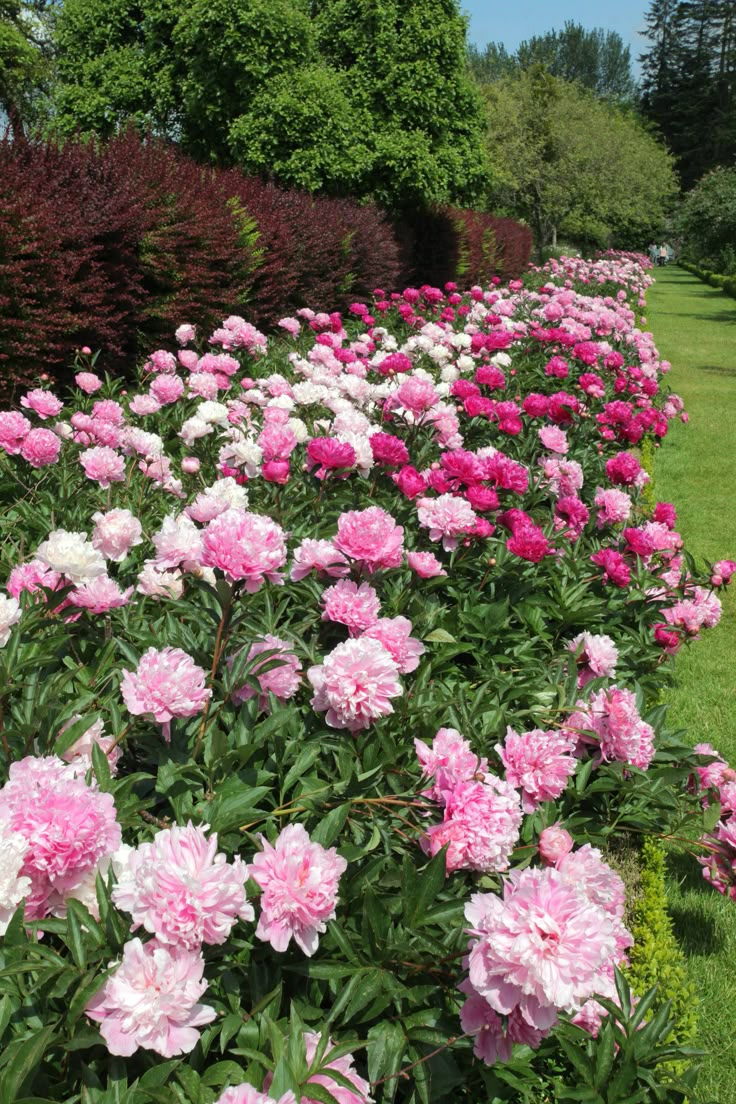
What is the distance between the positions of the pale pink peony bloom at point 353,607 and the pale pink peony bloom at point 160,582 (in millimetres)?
397

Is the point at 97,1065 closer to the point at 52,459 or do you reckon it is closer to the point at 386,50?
the point at 52,459

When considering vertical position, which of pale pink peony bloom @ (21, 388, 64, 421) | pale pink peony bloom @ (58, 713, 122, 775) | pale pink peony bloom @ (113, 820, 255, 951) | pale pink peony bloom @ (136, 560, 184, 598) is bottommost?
pale pink peony bloom @ (58, 713, 122, 775)

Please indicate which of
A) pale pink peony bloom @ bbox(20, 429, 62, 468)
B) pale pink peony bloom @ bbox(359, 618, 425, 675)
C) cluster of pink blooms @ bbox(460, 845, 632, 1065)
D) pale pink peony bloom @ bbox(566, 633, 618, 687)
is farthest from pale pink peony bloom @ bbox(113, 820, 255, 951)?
pale pink peony bloom @ bbox(20, 429, 62, 468)

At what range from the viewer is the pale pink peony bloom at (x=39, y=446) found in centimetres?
248

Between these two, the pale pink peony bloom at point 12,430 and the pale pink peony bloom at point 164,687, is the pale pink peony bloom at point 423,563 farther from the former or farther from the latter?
the pale pink peony bloom at point 12,430

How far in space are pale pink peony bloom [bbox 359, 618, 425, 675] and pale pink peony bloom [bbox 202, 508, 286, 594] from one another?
24cm

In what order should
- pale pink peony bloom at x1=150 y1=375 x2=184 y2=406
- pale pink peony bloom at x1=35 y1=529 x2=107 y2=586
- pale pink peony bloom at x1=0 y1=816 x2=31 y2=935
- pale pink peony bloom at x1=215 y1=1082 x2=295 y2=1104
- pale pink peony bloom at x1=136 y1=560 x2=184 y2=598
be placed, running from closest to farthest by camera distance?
pale pink peony bloom at x1=215 y1=1082 x2=295 y2=1104, pale pink peony bloom at x1=0 y1=816 x2=31 y2=935, pale pink peony bloom at x1=35 y1=529 x2=107 y2=586, pale pink peony bloom at x1=136 y1=560 x2=184 y2=598, pale pink peony bloom at x1=150 y1=375 x2=184 y2=406

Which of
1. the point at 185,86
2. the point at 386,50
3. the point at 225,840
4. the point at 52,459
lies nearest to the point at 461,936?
the point at 225,840

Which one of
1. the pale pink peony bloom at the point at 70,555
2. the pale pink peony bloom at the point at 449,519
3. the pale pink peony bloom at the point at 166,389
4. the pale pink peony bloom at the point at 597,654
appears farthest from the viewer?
the pale pink peony bloom at the point at 166,389

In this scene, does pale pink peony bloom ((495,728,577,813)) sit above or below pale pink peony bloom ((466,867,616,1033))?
below

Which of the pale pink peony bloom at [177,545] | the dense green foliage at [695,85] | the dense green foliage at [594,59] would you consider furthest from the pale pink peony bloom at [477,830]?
the dense green foliage at [594,59]

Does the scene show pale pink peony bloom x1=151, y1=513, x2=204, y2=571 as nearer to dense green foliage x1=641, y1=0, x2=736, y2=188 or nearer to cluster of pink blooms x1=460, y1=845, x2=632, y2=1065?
cluster of pink blooms x1=460, y1=845, x2=632, y2=1065

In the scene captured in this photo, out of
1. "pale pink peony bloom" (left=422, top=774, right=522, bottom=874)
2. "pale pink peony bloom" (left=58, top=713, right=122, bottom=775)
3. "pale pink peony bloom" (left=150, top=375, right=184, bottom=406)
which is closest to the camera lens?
"pale pink peony bloom" (left=422, top=774, right=522, bottom=874)

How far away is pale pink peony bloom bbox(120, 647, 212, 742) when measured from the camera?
131cm
